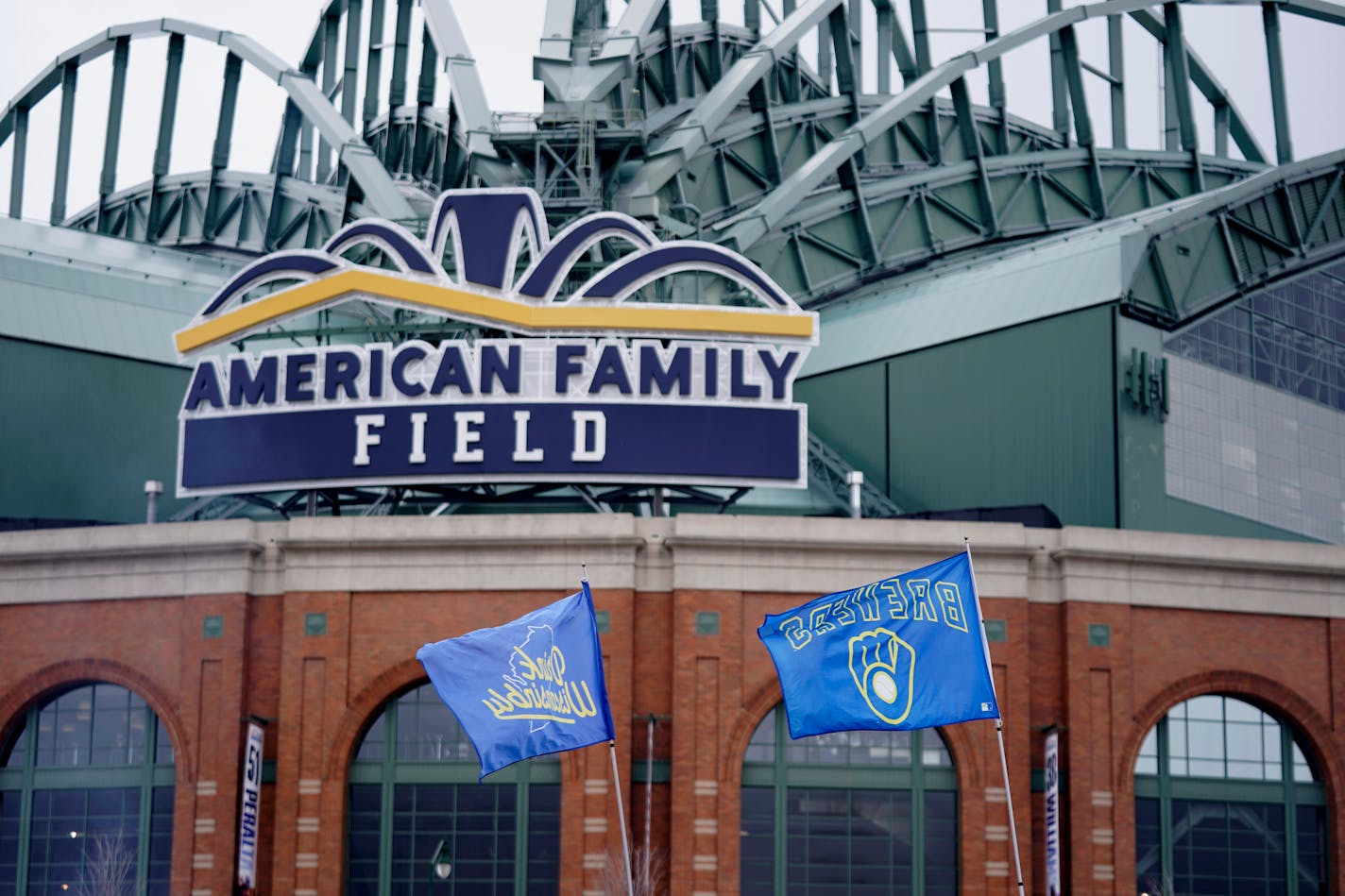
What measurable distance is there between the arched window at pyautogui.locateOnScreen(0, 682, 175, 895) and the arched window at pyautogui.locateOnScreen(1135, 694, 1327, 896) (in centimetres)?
2307

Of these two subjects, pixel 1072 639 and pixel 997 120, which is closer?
pixel 1072 639

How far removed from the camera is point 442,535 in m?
50.8

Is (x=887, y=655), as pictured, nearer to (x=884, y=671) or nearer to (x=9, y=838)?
(x=884, y=671)

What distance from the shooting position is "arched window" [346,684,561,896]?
50.0m

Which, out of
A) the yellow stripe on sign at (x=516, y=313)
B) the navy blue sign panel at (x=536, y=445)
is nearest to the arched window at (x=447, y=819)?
the navy blue sign panel at (x=536, y=445)

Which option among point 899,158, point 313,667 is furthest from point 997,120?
point 313,667

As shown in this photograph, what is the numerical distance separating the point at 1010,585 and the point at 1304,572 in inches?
300

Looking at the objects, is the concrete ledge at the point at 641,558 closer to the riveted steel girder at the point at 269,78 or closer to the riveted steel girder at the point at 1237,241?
the riveted steel girder at the point at 1237,241

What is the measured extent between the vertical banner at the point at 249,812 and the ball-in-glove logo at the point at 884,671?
1764 cm

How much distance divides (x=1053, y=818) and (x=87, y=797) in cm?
2259

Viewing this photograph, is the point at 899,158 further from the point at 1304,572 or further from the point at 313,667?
the point at 313,667

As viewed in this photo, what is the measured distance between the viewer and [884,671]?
37781 mm

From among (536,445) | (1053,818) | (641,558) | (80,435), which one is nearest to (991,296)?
(536,445)

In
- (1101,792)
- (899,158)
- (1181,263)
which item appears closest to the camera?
(1101,792)
